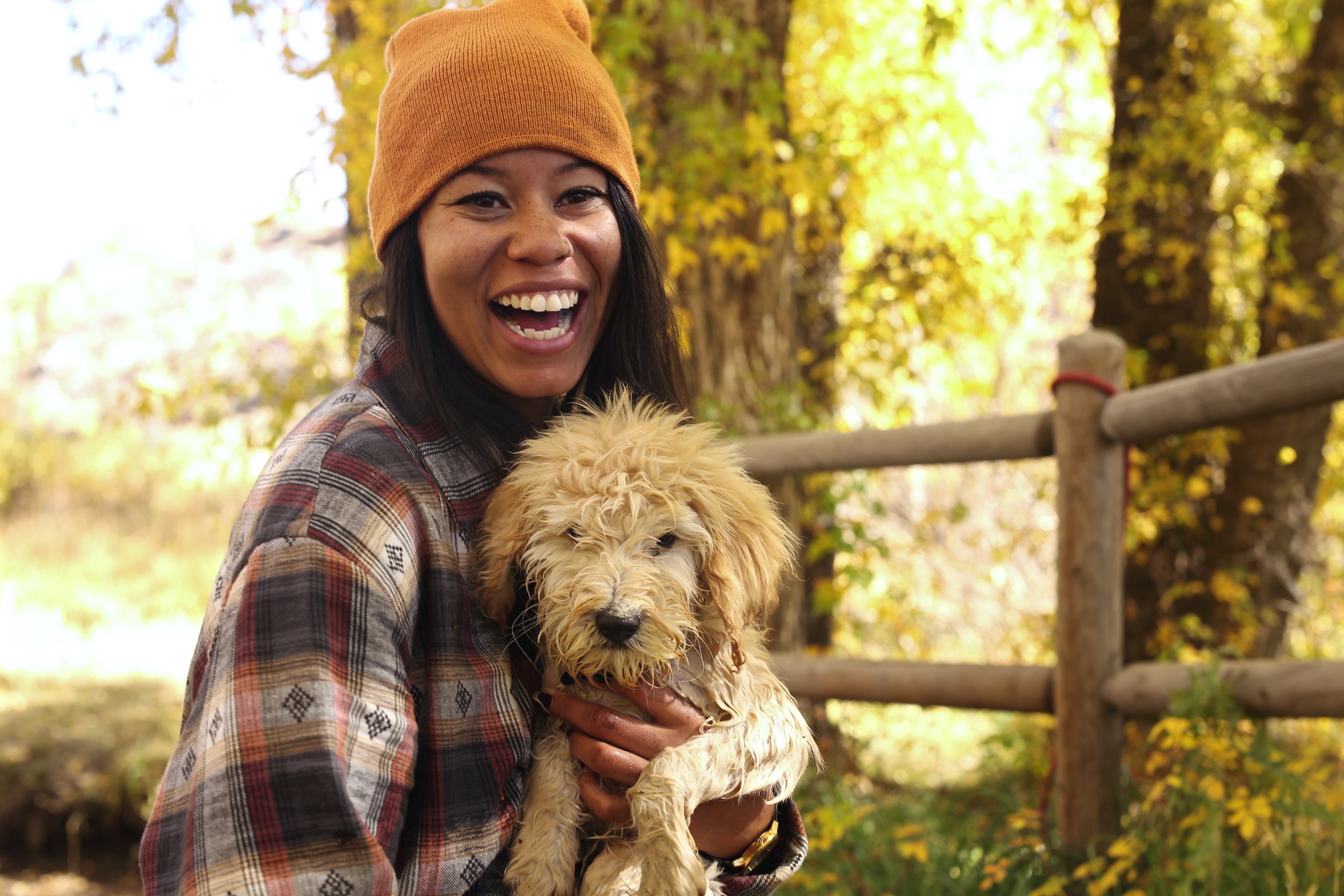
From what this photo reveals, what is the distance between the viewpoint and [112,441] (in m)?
15.8

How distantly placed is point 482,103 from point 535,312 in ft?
1.21

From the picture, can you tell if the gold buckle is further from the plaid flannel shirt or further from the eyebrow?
the eyebrow

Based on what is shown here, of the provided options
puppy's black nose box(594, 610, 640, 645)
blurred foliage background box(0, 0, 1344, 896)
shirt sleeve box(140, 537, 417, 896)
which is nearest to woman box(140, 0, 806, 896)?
shirt sleeve box(140, 537, 417, 896)

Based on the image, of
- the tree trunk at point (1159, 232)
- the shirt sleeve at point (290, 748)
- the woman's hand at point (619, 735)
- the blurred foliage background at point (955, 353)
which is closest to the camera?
the shirt sleeve at point (290, 748)

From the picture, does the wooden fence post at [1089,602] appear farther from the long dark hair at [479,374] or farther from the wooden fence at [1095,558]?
the long dark hair at [479,374]

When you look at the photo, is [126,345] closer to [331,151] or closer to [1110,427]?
[331,151]

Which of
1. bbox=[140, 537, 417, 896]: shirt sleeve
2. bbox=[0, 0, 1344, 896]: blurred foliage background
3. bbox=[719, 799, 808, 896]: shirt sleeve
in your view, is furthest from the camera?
bbox=[0, 0, 1344, 896]: blurred foliage background

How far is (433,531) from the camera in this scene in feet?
5.21

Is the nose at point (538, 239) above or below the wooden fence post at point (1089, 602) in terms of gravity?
above

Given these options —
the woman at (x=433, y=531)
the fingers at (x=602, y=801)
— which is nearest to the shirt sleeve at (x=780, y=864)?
the woman at (x=433, y=531)

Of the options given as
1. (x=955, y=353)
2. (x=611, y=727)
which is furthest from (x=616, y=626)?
(x=955, y=353)

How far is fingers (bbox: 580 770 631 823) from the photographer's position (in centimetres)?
170

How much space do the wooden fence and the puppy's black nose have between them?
2384 mm

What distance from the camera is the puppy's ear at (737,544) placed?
179cm
